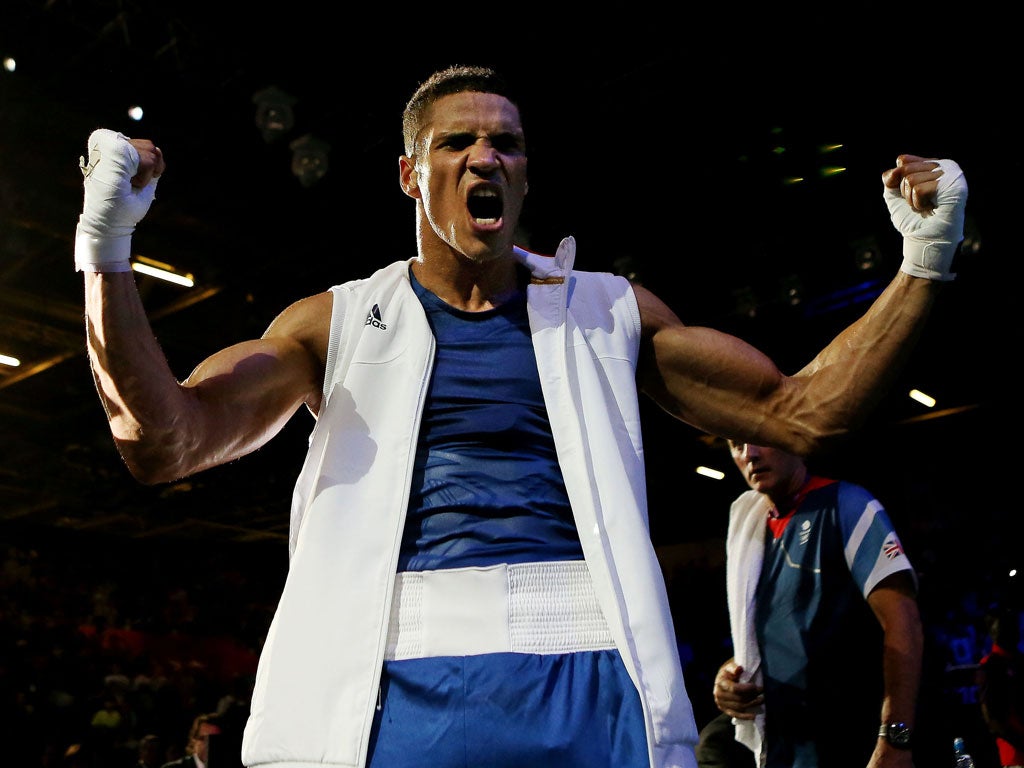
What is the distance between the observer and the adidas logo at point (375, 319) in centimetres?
192

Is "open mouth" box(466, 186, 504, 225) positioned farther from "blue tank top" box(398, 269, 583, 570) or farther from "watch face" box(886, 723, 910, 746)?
Result: "watch face" box(886, 723, 910, 746)

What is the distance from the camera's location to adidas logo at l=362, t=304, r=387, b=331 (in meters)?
1.92

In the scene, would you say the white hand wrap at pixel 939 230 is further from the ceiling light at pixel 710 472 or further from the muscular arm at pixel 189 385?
the ceiling light at pixel 710 472

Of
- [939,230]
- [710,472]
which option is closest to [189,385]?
[939,230]

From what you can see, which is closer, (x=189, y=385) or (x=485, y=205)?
(x=189, y=385)

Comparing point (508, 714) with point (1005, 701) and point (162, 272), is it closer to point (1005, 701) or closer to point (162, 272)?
point (1005, 701)

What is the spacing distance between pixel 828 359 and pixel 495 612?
762 millimetres

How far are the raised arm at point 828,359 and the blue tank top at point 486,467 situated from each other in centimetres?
32

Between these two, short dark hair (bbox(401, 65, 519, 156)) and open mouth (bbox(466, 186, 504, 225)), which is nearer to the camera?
open mouth (bbox(466, 186, 504, 225))

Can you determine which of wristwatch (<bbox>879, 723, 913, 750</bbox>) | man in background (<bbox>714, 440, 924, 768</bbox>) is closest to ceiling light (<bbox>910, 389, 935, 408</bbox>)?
man in background (<bbox>714, 440, 924, 768</bbox>)


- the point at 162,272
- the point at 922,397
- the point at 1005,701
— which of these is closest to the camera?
the point at 1005,701

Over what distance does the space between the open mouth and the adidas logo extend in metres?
0.25

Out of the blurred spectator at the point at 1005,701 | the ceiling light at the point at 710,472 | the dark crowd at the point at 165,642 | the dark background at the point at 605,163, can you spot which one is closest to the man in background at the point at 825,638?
the dark crowd at the point at 165,642

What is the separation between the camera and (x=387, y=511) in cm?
168
